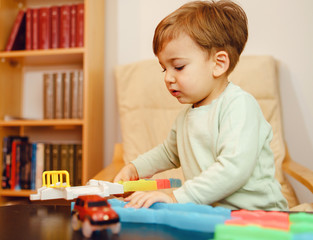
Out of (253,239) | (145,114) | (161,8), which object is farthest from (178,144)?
(161,8)

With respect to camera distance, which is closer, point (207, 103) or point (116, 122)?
point (207, 103)

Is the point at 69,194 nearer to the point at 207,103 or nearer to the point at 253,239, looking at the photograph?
the point at 253,239

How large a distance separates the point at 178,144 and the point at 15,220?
500 mm

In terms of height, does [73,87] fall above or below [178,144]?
above

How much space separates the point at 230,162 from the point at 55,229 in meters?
0.37

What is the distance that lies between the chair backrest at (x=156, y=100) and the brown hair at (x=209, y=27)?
720 mm

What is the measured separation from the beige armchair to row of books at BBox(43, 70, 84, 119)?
316 mm

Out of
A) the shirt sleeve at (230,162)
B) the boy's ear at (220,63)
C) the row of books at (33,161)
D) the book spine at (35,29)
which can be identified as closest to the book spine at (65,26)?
the book spine at (35,29)

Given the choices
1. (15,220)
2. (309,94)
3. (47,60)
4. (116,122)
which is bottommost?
(15,220)

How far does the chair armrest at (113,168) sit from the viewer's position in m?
1.16

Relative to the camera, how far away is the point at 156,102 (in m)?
1.67

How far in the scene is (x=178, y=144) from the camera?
3.09ft

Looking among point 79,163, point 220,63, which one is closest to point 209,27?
point 220,63

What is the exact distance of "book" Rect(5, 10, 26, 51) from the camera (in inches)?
76.8
